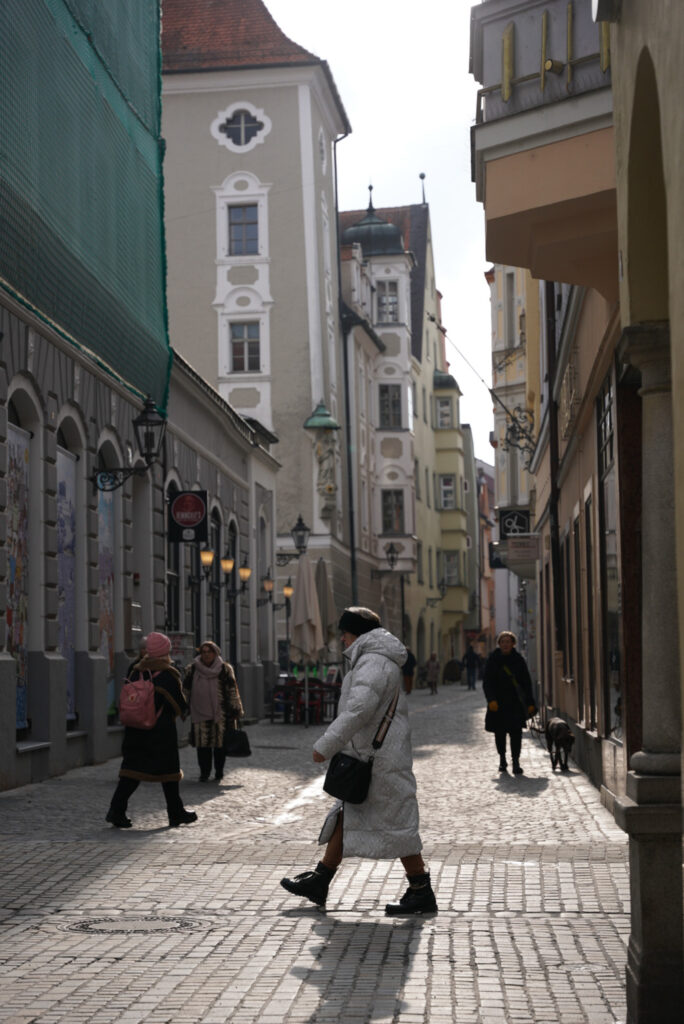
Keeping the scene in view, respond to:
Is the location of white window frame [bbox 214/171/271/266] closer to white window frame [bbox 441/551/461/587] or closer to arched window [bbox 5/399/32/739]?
arched window [bbox 5/399/32/739]

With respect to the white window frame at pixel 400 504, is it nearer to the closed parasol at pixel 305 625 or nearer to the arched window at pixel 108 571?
the closed parasol at pixel 305 625

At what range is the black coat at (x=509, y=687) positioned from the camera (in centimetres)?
1939

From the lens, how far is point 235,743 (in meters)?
18.0

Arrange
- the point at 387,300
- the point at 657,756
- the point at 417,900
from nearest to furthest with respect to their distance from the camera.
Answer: the point at 657,756, the point at 417,900, the point at 387,300

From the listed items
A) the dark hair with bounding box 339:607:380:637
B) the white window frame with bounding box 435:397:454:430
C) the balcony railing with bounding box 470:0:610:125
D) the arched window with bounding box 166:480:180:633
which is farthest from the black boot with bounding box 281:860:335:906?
the white window frame with bounding box 435:397:454:430

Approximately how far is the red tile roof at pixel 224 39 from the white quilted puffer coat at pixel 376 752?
41.5 meters

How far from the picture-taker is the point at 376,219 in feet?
219

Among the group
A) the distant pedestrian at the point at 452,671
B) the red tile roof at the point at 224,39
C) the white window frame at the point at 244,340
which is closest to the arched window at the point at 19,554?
the white window frame at the point at 244,340

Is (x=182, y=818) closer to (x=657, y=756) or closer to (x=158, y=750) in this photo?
(x=158, y=750)

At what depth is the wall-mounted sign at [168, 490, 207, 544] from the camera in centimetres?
2631

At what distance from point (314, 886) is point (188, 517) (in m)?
17.2

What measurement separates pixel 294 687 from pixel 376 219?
37.7 m

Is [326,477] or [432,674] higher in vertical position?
[326,477]

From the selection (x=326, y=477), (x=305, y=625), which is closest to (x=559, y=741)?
(x=305, y=625)
